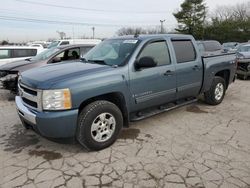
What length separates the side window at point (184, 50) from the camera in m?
5.21

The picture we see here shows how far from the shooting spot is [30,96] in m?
3.82

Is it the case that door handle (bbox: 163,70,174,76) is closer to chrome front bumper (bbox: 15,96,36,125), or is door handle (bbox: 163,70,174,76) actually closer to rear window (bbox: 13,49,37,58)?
chrome front bumper (bbox: 15,96,36,125)

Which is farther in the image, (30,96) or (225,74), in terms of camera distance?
(225,74)

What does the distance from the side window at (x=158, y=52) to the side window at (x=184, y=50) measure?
303 mm

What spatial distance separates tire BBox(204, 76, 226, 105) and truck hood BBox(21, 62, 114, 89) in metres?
3.27

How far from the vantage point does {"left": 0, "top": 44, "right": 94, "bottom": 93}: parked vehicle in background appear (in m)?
7.18

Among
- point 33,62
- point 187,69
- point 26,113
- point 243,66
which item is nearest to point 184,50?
point 187,69

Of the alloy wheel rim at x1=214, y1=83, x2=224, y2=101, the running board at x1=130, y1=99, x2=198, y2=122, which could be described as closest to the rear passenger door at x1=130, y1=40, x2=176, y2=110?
the running board at x1=130, y1=99, x2=198, y2=122

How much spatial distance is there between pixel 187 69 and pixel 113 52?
166 centimetres

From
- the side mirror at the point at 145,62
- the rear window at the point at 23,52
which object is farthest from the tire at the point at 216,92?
the rear window at the point at 23,52

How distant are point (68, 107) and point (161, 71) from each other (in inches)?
79.4

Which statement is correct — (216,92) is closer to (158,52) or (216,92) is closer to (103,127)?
(158,52)

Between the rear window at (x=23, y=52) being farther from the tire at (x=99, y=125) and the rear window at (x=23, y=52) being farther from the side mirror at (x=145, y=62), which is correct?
the tire at (x=99, y=125)

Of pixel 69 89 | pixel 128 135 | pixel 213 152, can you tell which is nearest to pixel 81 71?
pixel 69 89
